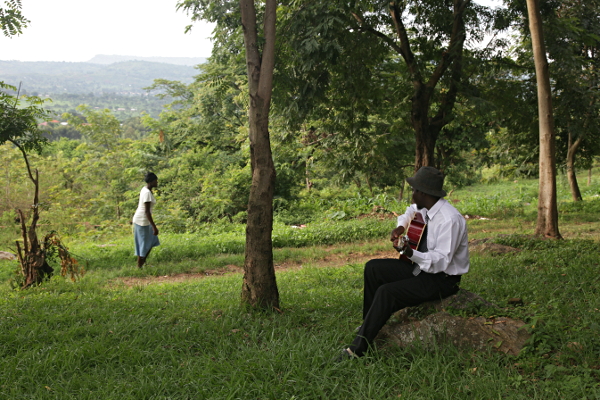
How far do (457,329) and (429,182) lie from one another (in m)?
1.33

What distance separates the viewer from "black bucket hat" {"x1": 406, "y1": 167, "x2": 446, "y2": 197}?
4.12 m

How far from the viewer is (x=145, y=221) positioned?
859 cm

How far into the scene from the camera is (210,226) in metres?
15.2

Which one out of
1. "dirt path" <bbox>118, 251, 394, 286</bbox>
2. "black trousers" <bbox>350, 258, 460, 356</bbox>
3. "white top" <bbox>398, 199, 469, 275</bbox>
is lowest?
"dirt path" <bbox>118, 251, 394, 286</bbox>

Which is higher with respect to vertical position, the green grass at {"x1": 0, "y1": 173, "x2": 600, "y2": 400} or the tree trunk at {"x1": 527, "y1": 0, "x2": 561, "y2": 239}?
the tree trunk at {"x1": 527, "y1": 0, "x2": 561, "y2": 239}

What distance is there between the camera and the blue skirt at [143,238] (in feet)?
28.3

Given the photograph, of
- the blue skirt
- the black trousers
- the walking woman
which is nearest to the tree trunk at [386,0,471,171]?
the walking woman

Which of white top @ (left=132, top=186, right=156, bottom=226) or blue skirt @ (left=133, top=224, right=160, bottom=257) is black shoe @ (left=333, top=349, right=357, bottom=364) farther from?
blue skirt @ (left=133, top=224, right=160, bottom=257)

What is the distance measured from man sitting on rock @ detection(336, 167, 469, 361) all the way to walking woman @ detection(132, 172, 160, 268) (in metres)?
5.53

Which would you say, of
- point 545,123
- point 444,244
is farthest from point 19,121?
point 545,123

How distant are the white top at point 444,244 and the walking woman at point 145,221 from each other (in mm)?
5937

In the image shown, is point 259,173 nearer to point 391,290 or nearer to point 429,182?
point 429,182

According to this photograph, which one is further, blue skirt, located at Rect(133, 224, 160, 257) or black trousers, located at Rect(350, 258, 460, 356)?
blue skirt, located at Rect(133, 224, 160, 257)

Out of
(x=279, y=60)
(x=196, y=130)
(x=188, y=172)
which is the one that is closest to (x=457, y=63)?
(x=279, y=60)
